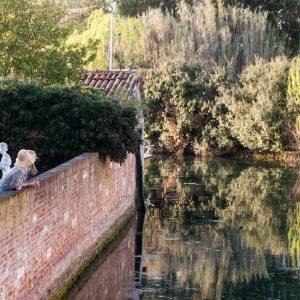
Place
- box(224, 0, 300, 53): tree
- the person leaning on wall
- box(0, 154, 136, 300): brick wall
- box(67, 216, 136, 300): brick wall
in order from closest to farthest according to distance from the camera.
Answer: box(0, 154, 136, 300): brick wall, the person leaning on wall, box(67, 216, 136, 300): brick wall, box(224, 0, 300, 53): tree

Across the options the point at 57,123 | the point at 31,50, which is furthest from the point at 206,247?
the point at 31,50

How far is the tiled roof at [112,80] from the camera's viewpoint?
80.6 feet

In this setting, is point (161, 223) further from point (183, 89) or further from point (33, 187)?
point (183, 89)

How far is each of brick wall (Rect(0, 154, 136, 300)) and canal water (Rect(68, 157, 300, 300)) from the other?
63 centimetres

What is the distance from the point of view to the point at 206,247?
732 inches

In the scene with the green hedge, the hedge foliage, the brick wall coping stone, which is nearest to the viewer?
the brick wall coping stone

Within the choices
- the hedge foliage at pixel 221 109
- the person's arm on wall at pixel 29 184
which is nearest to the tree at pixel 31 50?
the person's arm on wall at pixel 29 184

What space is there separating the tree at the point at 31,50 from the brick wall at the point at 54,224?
5474 millimetres

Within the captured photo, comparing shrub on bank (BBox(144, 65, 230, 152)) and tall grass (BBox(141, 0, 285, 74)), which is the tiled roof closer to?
shrub on bank (BBox(144, 65, 230, 152))

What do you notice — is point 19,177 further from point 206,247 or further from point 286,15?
point 286,15

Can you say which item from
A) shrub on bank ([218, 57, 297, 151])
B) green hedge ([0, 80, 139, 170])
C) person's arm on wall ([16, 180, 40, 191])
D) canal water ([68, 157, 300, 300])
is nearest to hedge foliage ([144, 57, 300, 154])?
shrub on bank ([218, 57, 297, 151])

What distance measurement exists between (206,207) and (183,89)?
2398 centimetres

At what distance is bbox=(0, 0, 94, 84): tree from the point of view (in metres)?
23.8

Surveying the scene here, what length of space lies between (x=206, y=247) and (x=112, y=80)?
8.35 m
